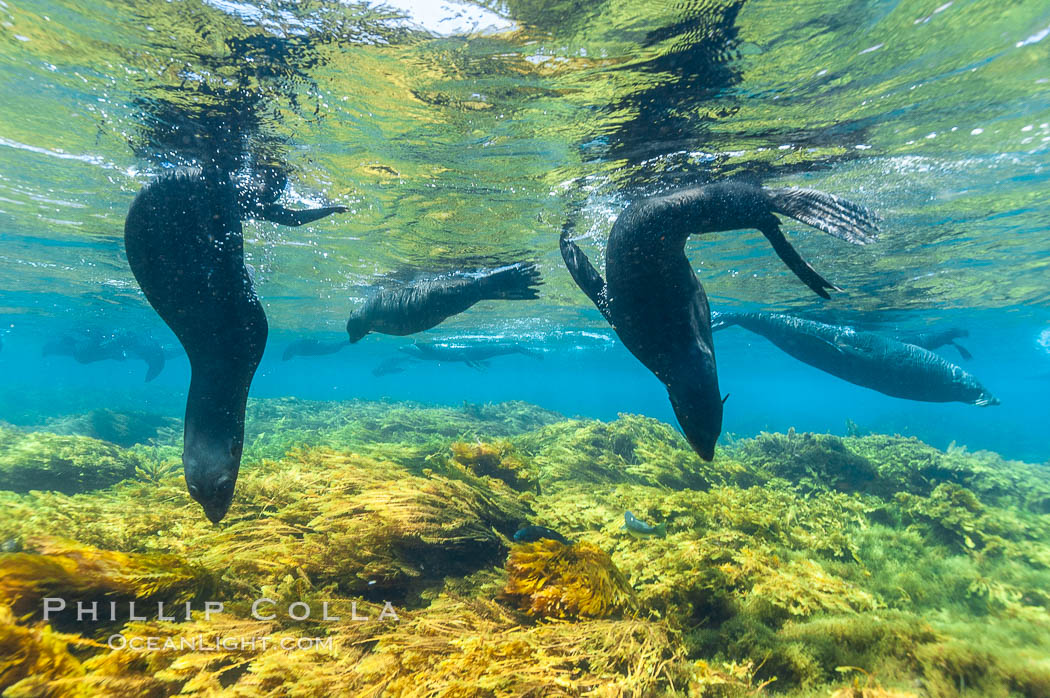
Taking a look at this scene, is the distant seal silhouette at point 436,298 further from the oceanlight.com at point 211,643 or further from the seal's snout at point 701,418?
the oceanlight.com at point 211,643

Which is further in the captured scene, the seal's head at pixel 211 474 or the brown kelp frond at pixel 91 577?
the seal's head at pixel 211 474

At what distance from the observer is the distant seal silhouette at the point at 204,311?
8.77ft

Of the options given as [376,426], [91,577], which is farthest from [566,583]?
[376,426]

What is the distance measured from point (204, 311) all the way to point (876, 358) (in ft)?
33.6

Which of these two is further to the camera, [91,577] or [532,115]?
[532,115]

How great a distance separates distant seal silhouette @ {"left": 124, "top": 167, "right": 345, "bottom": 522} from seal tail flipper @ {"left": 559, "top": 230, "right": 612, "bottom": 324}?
8.02ft

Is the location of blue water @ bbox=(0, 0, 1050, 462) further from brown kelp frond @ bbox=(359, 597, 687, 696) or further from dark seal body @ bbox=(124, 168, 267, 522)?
A: brown kelp frond @ bbox=(359, 597, 687, 696)

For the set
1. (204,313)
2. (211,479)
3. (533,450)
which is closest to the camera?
(211,479)

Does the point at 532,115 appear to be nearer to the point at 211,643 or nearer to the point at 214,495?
the point at 214,495

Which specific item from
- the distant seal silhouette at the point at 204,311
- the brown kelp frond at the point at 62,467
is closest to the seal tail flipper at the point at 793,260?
the distant seal silhouette at the point at 204,311

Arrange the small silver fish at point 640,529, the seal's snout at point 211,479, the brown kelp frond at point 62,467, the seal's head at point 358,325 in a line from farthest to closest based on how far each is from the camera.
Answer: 1. the seal's head at point 358,325
2. the brown kelp frond at point 62,467
3. the small silver fish at point 640,529
4. the seal's snout at point 211,479

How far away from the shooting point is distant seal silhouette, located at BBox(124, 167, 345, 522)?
2.67 metres

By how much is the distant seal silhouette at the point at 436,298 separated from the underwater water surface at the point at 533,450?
39 centimetres

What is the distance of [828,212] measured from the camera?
2488mm
